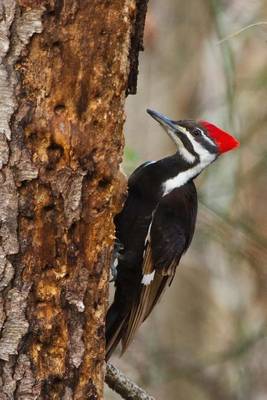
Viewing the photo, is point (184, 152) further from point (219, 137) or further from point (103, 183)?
point (103, 183)

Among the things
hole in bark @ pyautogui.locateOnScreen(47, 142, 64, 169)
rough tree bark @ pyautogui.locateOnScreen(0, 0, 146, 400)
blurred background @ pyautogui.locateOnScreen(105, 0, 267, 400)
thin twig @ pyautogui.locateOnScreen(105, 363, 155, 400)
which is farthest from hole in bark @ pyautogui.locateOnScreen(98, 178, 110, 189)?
blurred background @ pyautogui.locateOnScreen(105, 0, 267, 400)

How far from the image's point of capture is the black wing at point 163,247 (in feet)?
13.0

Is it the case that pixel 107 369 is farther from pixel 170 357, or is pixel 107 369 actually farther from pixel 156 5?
pixel 156 5

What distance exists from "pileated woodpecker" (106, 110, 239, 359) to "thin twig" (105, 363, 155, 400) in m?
0.70

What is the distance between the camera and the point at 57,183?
279 centimetres

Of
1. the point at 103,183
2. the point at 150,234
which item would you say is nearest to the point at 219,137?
the point at 150,234

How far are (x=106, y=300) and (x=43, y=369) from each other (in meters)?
0.29

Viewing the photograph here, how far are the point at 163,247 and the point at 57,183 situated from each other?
127 cm

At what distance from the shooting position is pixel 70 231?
2822 mm

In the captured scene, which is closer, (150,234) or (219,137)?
(150,234)

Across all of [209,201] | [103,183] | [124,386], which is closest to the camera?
[103,183]

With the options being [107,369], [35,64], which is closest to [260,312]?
[107,369]

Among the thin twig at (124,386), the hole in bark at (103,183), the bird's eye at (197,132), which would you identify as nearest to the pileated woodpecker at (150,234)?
the bird's eye at (197,132)

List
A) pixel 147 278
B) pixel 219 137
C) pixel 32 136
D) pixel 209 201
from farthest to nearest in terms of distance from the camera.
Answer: pixel 209 201 → pixel 219 137 → pixel 147 278 → pixel 32 136
